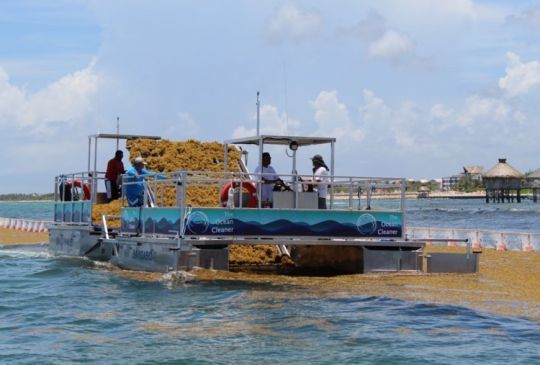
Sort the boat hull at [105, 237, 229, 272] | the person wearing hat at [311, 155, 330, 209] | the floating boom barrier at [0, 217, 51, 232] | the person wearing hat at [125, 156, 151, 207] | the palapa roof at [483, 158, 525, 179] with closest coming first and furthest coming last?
1. the boat hull at [105, 237, 229, 272]
2. the person wearing hat at [311, 155, 330, 209]
3. the person wearing hat at [125, 156, 151, 207]
4. the floating boom barrier at [0, 217, 51, 232]
5. the palapa roof at [483, 158, 525, 179]

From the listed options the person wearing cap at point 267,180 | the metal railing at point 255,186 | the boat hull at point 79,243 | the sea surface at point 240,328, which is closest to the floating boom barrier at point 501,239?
the metal railing at point 255,186

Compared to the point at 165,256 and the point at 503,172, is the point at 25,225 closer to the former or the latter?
the point at 165,256

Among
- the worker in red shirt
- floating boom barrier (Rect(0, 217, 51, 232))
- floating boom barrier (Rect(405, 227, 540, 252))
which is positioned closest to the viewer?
the worker in red shirt

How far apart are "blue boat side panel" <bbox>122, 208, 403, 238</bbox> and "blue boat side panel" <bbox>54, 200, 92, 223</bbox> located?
15.7ft

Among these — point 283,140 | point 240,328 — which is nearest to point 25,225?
point 283,140

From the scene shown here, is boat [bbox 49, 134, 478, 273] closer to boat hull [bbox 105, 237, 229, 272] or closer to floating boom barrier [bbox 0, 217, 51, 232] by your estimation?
boat hull [bbox 105, 237, 229, 272]

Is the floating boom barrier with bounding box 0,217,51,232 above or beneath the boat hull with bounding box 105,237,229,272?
above

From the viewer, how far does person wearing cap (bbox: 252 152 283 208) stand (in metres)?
19.0

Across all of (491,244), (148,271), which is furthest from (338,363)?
(491,244)

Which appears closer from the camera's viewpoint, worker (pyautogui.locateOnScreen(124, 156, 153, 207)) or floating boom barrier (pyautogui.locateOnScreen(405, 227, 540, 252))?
worker (pyautogui.locateOnScreen(124, 156, 153, 207))

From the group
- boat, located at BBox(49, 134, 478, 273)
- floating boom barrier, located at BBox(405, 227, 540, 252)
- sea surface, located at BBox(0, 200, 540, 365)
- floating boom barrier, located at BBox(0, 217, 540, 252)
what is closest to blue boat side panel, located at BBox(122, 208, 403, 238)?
boat, located at BBox(49, 134, 478, 273)

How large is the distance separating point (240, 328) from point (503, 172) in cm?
13979

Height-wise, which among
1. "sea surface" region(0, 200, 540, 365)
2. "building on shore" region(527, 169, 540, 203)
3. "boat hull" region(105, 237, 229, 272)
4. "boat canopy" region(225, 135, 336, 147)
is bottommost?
"sea surface" region(0, 200, 540, 365)

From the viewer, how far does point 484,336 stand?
39.2 feet
